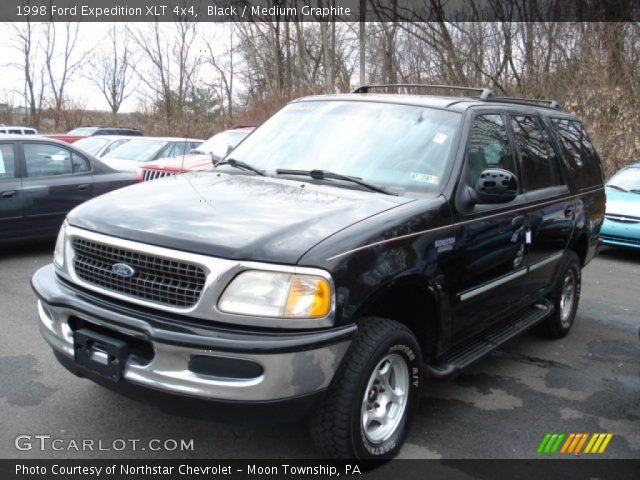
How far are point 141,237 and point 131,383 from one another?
2.20ft

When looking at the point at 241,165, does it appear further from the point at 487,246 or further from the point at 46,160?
the point at 46,160

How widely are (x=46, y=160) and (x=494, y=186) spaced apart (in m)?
6.46

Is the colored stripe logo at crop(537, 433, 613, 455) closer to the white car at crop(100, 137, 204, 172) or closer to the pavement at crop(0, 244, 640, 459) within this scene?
the pavement at crop(0, 244, 640, 459)

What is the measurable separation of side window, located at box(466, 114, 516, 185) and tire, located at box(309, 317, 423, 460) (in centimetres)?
120

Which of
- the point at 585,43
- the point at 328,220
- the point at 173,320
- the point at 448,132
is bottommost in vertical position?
the point at 173,320

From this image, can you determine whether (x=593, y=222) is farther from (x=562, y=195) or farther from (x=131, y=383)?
(x=131, y=383)

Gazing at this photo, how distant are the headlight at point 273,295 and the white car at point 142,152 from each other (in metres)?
9.58

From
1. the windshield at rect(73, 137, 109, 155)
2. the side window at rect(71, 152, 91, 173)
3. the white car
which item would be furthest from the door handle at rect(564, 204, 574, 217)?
the windshield at rect(73, 137, 109, 155)

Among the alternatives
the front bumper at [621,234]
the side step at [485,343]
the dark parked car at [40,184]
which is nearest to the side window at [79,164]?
the dark parked car at [40,184]

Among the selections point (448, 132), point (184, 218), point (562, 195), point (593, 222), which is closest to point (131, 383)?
point (184, 218)

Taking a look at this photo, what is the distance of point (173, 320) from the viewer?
2717 mm

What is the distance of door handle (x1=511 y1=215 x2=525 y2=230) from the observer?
13.5 feet

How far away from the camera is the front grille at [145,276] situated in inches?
107

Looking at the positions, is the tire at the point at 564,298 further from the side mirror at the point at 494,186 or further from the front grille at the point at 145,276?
the front grille at the point at 145,276
